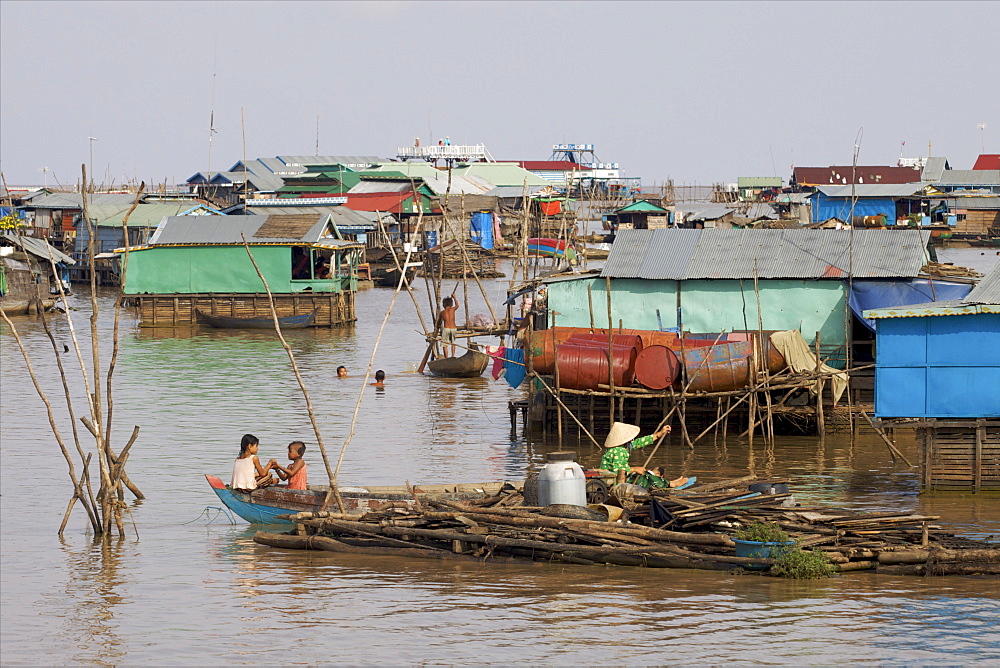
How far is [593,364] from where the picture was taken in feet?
52.9

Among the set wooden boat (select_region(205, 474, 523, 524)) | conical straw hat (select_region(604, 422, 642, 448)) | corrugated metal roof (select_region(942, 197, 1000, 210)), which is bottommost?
wooden boat (select_region(205, 474, 523, 524))

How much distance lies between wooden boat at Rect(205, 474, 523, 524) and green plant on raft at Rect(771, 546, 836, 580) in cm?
279

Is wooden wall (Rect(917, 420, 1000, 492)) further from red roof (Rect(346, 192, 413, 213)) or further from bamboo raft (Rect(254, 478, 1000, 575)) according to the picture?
red roof (Rect(346, 192, 413, 213))

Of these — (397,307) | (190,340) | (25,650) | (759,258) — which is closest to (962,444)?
(759,258)

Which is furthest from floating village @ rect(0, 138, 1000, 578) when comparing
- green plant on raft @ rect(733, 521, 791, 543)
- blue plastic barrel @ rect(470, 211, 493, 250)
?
blue plastic barrel @ rect(470, 211, 493, 250)

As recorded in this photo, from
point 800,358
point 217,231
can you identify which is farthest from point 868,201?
point 800,358

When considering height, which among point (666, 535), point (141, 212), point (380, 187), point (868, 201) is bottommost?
point (666, 535)

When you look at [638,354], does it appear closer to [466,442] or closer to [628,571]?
[466,442]

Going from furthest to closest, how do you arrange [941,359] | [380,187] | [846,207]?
[380,187] → [846,207] → [941,359]

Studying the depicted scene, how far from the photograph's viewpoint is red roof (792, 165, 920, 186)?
237ft

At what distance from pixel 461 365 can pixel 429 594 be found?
13.1m

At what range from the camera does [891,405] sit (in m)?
13.5

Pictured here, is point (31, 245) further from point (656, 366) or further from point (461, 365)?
point (656, 366)

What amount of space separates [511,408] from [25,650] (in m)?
9.27
